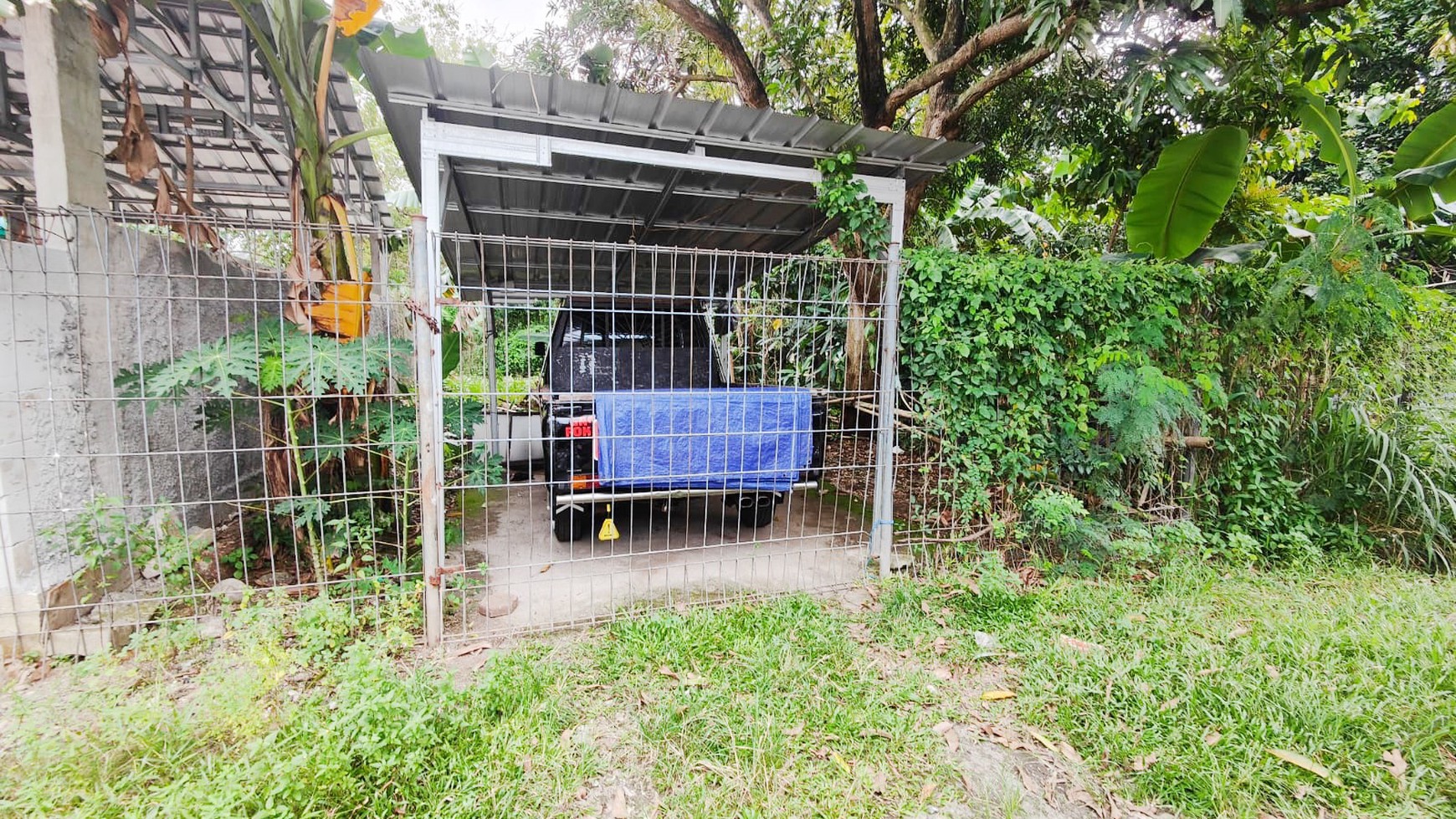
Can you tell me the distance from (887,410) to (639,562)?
2119mm

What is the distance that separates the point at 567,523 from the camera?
14.1ft

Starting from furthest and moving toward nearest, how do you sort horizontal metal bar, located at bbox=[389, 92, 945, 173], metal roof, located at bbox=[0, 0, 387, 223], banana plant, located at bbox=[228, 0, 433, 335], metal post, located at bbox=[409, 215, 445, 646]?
metal roof, located at bbox=[0, 0, 387, 223], horizontal metal bar, located at bbox=[389, 92, 945, 173], banana plant, located at bbox=[228, 0, 433, 335], metal post, located at bbox=[409, 215, 445, 646]

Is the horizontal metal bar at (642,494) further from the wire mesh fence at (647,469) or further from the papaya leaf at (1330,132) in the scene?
the papaya leaf at (1330,132)

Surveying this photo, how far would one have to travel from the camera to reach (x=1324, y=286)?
13.1 feet

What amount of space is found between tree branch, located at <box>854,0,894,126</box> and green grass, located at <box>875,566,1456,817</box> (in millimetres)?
5230

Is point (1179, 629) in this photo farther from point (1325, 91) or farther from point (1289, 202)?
point (1325, 91)

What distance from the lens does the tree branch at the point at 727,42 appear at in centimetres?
580

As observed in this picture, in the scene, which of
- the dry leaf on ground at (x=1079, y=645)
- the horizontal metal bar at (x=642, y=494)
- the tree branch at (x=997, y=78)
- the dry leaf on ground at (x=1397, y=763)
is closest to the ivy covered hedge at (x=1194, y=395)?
the dry leaf on ground at (x=1079, y=645)

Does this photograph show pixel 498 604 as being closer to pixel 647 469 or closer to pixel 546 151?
pixel 647 469

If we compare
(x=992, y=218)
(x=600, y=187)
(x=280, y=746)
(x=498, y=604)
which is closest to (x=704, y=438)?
(x=498, y=604)

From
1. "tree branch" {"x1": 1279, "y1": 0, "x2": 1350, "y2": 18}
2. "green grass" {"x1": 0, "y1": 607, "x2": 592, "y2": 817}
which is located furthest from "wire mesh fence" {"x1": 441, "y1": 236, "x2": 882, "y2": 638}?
"tree branch" {"x1": 1279, "y1": 0, "x2": 1350, "y2": 18}

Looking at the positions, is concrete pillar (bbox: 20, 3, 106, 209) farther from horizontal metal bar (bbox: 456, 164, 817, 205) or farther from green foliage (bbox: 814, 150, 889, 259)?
green foliage (bbox: 814, 150, 889, 259)

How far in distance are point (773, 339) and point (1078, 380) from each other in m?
→ 3.20

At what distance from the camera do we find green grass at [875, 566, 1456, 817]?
6.94 ft
